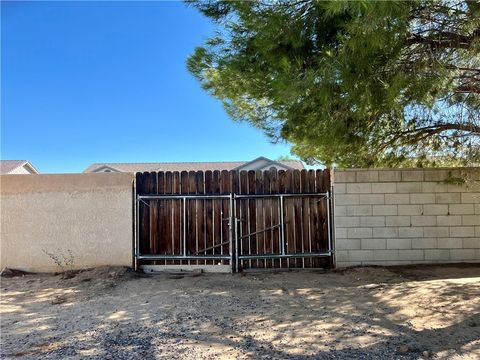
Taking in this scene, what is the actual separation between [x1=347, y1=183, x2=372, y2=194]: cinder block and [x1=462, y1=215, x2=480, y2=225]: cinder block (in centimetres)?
183

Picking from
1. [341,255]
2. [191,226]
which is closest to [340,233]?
[341,255]

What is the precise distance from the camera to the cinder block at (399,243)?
24.3 ft

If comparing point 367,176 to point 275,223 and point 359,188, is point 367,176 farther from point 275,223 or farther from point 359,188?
point 275,223

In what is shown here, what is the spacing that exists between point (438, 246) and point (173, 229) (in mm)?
4998

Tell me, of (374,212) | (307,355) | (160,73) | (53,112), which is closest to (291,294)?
(307,355)

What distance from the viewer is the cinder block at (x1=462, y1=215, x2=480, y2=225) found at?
7.43 metres

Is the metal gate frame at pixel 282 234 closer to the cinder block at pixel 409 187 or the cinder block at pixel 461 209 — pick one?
the cinder block at pixel 409 187

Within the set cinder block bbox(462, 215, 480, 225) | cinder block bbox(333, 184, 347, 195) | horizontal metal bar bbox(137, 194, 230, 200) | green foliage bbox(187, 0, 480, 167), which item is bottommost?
cinder block bbox(462, 215, 480, 225)

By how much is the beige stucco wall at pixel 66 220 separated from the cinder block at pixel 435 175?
5.63 meters

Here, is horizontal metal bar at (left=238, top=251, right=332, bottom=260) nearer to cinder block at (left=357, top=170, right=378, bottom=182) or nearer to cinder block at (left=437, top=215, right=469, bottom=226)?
cinder block at (left=357, top=170, right=378, bottom=182)

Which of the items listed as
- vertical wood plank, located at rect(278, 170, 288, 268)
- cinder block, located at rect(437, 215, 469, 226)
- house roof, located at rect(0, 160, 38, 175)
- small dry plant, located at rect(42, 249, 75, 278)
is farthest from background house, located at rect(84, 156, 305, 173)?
small dry plant, located at rect(42, 249, 75, 278)

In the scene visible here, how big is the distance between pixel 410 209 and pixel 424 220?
1.07ft

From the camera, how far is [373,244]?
7.43 meters

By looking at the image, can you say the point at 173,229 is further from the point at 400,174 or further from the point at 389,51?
the point at 389,51
